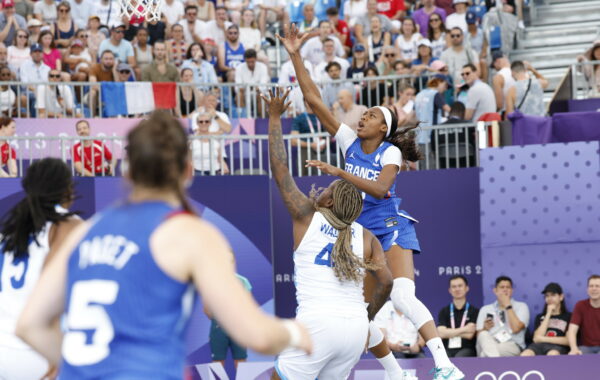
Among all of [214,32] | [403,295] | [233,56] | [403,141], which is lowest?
[403,295]

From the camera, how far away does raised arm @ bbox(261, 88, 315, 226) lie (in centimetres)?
805

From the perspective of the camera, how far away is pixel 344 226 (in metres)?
8.11

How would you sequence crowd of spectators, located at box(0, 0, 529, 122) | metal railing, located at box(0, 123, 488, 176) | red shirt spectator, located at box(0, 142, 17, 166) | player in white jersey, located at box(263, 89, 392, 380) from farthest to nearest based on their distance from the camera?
1. crowd of spectators, located at box(0, 0, 529, 122)
2. metal railing, located at box(0, 123, 488, 176)
3. red shirt spectator, located at box(0, 142, 17, 166)
4. player in white jersey, located at box(263, 89, 392, 380)

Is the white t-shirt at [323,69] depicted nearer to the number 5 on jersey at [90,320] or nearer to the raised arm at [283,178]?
the raised arm at [283,178]

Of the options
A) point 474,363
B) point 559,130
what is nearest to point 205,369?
point 474,363

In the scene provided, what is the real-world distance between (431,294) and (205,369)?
4413 millimetres

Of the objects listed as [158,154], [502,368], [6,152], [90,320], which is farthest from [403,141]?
[6,152]

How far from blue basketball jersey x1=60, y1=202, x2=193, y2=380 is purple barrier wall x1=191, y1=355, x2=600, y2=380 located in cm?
760

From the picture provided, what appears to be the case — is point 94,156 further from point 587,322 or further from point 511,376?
point 587,322

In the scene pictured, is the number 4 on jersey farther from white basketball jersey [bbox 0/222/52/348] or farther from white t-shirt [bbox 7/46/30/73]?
white t-shirt [bbox 7/46/30/73]

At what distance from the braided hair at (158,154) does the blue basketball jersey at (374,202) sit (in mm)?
5485

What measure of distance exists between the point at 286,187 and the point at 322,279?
0.72m

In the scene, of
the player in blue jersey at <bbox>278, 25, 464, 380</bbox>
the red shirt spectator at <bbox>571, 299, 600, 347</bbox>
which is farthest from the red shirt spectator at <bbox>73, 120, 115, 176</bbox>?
the red shirt spectator at <bbox>571, 299, 600, 347</bbox>

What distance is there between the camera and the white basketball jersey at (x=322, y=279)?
7.94 m
